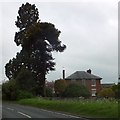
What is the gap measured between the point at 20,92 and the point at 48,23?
14110mm

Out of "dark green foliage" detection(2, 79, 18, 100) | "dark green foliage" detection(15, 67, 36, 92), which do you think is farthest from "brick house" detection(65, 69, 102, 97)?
"dark green foliage" detection(2, 79, 18, 100)

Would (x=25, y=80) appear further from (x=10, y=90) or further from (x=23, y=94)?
(x=10, y=90)

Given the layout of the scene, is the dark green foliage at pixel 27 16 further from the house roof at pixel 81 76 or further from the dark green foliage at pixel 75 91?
the house roof at pixel 81 76

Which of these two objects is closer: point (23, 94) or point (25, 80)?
point (23, 94)

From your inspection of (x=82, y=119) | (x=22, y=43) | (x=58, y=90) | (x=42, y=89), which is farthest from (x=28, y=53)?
(x=82, y=119)

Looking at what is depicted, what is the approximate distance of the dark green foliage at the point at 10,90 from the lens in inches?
2736

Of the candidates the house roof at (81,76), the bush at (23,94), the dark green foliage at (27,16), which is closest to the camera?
the bush at (23,94)

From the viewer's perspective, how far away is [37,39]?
69.8 metres

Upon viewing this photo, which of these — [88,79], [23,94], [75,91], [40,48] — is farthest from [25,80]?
[88,79]

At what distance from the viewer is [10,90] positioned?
70.6 m

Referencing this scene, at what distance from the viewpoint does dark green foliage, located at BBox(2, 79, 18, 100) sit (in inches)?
2736

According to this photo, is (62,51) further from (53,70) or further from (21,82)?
(21,82)

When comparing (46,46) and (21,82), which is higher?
(46,46)

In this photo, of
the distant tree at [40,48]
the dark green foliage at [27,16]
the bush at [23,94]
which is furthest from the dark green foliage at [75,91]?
the dark green foliage at [27,16]
